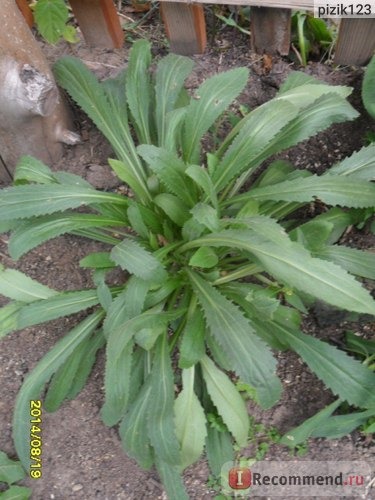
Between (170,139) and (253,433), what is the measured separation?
96 centimetres

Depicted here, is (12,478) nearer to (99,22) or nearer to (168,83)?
(168,83)

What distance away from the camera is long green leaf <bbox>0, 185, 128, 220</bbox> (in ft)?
5.09

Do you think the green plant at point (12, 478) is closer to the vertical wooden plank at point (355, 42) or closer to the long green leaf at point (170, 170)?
the long green leaf at point (170, 170)

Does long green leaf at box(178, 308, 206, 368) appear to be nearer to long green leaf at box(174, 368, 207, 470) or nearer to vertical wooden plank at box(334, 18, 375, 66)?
long green leaf at box(174, 368, 207, 470)

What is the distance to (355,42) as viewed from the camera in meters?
1.85

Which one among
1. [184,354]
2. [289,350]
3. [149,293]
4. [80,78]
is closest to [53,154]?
[80,78]

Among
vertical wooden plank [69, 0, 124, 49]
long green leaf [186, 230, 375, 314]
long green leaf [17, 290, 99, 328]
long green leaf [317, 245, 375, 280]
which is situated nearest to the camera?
long green leaf [186, 230, 375, 314]

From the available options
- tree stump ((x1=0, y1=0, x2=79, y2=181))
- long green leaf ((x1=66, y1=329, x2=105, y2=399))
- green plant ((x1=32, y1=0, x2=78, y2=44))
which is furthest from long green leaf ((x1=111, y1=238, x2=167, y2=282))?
green plant ((x1=32, y1=0, x2=78, y2=44))

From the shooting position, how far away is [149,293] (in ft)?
5.47

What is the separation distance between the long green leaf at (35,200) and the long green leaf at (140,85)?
37 centimetres

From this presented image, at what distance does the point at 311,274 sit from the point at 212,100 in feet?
2.20

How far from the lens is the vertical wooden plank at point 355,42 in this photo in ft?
5.83

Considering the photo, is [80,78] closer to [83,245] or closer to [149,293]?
[83,245]
